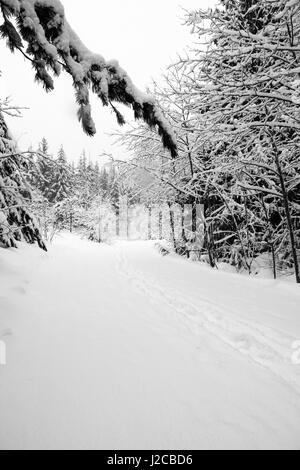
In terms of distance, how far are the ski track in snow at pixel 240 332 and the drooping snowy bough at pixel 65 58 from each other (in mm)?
2894

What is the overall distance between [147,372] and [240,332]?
167cm

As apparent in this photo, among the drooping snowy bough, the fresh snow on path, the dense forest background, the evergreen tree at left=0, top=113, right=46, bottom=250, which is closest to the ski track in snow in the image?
the fresh snow on path

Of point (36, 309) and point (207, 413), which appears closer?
point (207, 413)

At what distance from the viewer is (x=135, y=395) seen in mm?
2273

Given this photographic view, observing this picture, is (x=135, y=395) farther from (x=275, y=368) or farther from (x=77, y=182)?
(x=77, y=182)

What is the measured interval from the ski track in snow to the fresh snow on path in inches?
0.6

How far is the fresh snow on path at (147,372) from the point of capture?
186 cm

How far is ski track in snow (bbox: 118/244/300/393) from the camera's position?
2877mm

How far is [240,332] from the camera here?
3721mm

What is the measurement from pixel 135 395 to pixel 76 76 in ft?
9.17

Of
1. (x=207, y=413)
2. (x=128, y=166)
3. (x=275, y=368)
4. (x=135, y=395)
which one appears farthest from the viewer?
(x=128, y=166)

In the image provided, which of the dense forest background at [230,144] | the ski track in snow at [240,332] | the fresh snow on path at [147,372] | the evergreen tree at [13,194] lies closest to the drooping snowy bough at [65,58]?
the dense forest background at [230,144]
